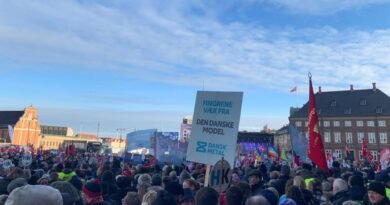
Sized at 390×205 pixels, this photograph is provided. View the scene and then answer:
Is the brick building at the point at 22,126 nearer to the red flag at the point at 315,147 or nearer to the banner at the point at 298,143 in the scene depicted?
the banner at the point at 298,143

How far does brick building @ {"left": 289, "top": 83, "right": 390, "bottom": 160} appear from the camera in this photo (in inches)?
2800

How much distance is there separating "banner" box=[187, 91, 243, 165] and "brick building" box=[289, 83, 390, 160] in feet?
221

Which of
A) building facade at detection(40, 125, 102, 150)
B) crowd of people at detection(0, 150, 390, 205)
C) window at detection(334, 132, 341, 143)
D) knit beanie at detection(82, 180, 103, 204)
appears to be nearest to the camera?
crowd of people at detection(0, 150, 390, 205)

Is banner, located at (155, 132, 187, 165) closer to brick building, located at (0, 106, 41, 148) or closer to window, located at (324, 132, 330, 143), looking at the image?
window, located at (324, 132, 330, 143)

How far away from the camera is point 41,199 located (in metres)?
2.29

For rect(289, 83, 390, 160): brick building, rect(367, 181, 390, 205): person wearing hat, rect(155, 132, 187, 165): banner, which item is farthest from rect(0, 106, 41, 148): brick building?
rect(367, 181, 390, 205): person wearing hat

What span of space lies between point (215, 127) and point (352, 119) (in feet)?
252

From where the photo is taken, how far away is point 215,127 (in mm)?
5730

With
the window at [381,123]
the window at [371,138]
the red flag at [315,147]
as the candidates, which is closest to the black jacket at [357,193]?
the red flag at [315,147]

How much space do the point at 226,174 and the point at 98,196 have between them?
6.56 ft

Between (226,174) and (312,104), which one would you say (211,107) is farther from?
(312,104)

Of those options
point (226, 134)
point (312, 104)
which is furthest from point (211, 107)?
point (312, 104)

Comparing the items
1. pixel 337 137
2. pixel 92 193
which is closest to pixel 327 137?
pixel 337 137

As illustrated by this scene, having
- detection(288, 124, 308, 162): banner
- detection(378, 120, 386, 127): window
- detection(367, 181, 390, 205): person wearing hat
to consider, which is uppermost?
detection(378, 120, 386, 127): window
